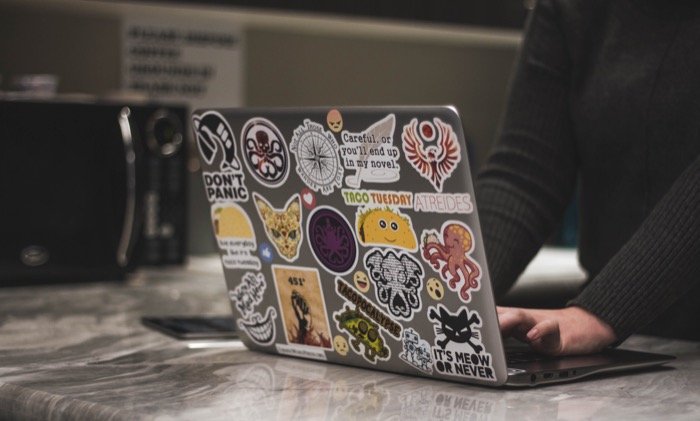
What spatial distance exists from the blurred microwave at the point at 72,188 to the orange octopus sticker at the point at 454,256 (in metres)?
1.11

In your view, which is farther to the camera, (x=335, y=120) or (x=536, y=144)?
(x=536, y=144)

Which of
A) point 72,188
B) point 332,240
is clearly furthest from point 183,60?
point 332,240

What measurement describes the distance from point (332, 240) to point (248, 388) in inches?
5.9

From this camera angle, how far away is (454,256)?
2.87 ft

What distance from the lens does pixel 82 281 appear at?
1868mm

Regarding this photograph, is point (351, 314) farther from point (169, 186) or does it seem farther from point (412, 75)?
point (412, 75)

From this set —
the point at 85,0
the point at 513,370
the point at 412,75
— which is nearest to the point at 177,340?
the point at 513,370

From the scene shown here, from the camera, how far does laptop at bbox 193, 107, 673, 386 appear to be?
865 millimetres

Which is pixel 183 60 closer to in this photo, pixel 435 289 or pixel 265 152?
pixel 265 152

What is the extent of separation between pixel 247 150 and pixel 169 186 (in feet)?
3.51

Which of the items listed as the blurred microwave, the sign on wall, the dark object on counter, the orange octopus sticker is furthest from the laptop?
the sign on wall

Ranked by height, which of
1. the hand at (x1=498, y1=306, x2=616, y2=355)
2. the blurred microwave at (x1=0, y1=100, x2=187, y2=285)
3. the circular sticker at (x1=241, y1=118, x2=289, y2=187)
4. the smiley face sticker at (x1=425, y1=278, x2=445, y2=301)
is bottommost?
the blurred microwave at (x1=0, y1=100, x2=187, y2=285)

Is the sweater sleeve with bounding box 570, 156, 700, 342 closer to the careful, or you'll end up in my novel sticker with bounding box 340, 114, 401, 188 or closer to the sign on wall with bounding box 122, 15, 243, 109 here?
the careful, or you'll end up in my novel sticker with bounding box 340, 114, 401, 188

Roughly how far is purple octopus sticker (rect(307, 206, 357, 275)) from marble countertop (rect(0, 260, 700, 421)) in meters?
0.10
